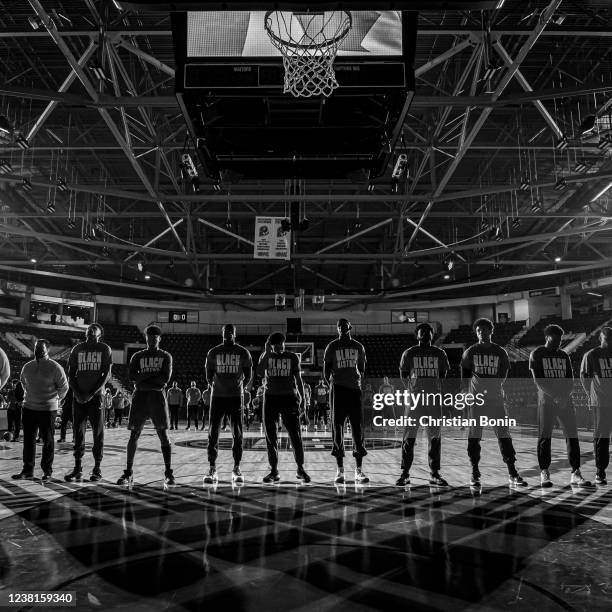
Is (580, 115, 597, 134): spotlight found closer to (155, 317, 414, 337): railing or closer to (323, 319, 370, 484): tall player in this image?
(323, 319, 370, 484): tall player

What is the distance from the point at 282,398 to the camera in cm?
564

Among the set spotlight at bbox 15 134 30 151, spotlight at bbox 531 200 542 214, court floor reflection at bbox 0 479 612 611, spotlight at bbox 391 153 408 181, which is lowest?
court floor reflection at bbox 0 479 612 611

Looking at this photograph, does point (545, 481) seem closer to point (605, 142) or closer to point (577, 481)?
point (577, 481)

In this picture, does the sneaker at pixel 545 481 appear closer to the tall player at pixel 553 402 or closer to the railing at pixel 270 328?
the tall player at pixel 553 402

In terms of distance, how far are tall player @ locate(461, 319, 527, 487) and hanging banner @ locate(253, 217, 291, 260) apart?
27.0 ft

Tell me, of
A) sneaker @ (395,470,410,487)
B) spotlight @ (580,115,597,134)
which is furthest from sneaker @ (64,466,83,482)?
spotlight @ (580,115,597,134)

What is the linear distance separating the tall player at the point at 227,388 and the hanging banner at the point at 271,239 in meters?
7.82

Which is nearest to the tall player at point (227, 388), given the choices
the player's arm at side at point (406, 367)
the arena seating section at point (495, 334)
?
the player's arm at side at point (406, 367)

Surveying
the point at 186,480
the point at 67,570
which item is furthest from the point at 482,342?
the point at 67,570

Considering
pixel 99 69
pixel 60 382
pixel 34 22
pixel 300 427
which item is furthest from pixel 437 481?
pixel 34 22

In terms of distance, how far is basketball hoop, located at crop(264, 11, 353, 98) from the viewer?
5.12m

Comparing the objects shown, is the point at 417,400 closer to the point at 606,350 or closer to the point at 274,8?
the point at 606,350

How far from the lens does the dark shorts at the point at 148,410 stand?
539 centimetres

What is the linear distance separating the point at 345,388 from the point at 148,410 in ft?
7.40
